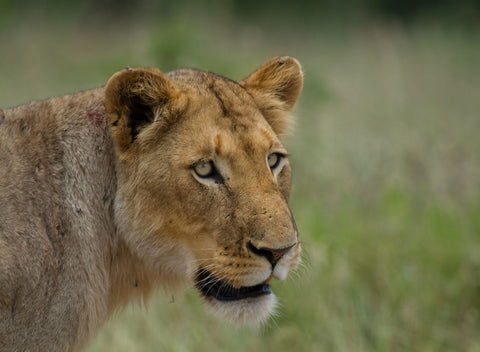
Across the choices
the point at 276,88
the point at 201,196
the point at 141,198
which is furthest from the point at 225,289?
the point at 276,88

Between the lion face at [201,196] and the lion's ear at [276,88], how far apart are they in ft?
1.53

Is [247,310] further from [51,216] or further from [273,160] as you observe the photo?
[51,216]

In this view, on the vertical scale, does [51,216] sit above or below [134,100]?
below

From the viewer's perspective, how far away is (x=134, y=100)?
3.09 meters

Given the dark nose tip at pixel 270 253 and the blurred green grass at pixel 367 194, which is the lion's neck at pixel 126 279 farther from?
the dark nose tip at pixel 270 253

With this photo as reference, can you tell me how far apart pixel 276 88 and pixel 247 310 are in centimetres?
125

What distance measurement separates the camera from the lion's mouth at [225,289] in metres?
3.07

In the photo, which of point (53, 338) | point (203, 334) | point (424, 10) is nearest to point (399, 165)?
point (203, 334)

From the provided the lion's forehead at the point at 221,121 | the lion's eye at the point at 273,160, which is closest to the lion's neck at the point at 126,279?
the lion's forehead at the point at 221,121

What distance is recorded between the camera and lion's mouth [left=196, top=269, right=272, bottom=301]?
10.1ft

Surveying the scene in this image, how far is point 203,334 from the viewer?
511 cm

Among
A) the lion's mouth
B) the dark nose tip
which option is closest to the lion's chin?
the lion's mouth

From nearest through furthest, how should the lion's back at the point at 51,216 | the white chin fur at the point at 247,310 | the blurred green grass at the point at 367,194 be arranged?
1. the lion's back at the point at 51,216
2. the white chin fur at the point at 247,310
3. the blurred green grass at the point at 367,194

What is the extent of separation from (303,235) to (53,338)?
11.5ft
